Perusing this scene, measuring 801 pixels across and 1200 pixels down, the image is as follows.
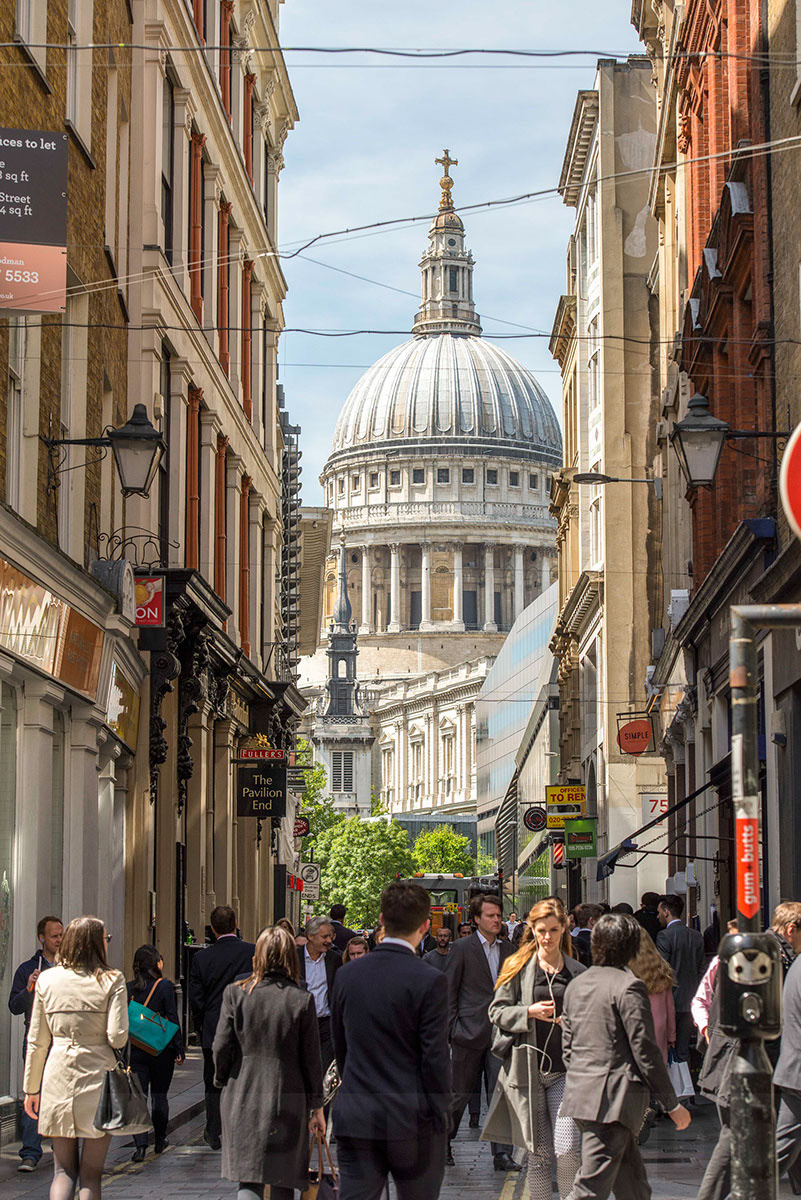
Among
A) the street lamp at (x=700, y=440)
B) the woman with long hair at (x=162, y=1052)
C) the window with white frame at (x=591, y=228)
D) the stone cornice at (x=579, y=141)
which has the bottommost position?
the woman with long hair at (x=162, y=1052)

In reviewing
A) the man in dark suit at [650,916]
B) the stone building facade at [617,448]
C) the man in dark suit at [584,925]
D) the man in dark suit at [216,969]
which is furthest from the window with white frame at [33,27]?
the stone building facade at [617,448]

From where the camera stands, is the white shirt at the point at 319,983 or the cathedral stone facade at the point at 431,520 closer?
the white shirt at the point at 319,983

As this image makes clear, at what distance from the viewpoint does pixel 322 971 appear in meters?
14.7

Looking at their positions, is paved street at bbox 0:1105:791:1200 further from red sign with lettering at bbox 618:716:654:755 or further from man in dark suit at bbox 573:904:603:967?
red sign with lettering at bbox 618:716:654:755

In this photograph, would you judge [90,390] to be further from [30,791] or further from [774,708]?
[774,708]

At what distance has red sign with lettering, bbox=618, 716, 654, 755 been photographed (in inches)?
1444

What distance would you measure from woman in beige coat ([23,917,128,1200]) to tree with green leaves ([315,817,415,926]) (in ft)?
324

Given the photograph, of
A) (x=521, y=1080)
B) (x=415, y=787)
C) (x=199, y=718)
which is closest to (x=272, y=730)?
(x=199, y=718)

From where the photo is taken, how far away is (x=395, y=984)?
7.83 meters

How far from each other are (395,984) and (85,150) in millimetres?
12764

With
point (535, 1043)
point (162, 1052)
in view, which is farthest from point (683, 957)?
point (535, 1043)

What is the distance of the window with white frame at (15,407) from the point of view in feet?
52.2

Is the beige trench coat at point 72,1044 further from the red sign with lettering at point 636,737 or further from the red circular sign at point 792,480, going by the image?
the red sign with lettering at point 636,737

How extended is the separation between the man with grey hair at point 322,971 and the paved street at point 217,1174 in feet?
3.86
